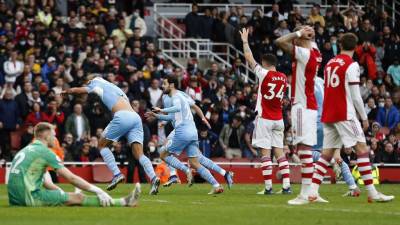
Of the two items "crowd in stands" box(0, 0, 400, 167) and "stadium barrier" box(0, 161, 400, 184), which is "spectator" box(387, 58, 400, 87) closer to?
"crowd in stands" box(0, 0, 400, 167)

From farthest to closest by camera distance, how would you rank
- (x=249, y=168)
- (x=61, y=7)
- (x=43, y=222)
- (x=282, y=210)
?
(x=61, y=7) < (x=249, y=168) < (x=282, y=210) < (x=43, y=222)

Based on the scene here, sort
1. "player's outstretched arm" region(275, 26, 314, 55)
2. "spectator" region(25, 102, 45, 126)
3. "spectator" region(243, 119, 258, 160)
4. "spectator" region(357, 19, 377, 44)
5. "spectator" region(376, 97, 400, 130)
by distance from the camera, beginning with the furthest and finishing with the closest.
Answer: "spectator" region(357, 19, 377, 44) < "spectator" region(376, 97, 400, 130) < "spectator" region(243, 119, 258, 160) < "spectator" region(25, 102, 45, 126) < "player's outstretched arm" region(275, 26, 314, 55)

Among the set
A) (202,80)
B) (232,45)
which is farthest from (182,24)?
(202,80)

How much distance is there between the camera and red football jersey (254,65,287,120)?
22.1m

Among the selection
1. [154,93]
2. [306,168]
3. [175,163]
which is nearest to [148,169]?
[175,163]

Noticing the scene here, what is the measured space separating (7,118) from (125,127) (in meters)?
10.7

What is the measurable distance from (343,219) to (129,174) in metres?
16.1

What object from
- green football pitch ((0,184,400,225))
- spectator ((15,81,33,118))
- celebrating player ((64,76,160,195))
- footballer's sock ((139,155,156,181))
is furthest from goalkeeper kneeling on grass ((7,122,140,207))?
spectator ((15,81,33,118))

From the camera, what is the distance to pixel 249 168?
33.1 meters

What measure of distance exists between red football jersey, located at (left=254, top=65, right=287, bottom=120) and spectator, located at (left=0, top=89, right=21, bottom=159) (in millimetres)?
11241

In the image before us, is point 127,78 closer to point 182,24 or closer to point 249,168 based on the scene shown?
point 249,168

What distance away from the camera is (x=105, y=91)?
861 inches

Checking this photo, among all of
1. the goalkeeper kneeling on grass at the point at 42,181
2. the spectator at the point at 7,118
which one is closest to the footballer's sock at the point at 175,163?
the goalkeeper kneeling on grass at the point at 42,181

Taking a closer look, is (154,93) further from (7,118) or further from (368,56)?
(368,56)
